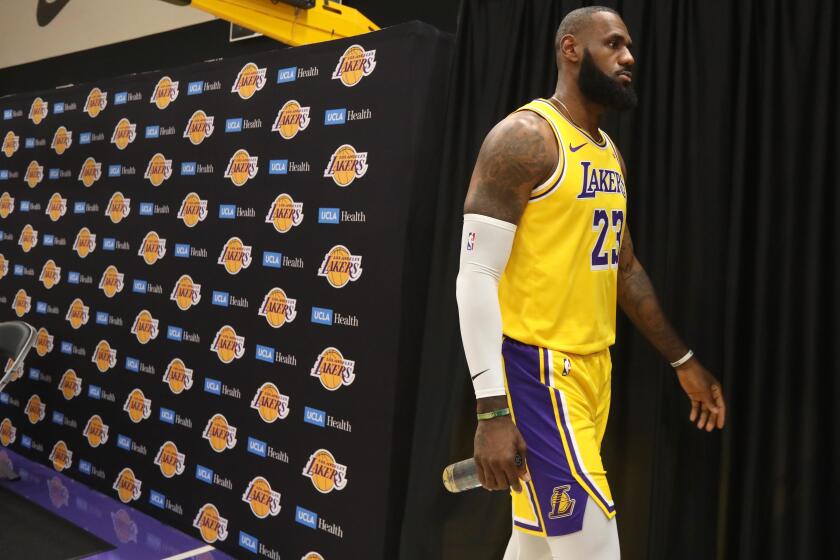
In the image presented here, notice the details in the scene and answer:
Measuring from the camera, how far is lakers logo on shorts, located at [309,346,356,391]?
3.10 m

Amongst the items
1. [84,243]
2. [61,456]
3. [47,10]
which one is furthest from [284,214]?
[47,10]

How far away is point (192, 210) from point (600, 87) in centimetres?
250

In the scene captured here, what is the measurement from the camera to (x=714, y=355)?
2.34 meters

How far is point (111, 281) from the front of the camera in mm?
4328

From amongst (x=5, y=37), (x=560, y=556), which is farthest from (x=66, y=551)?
(x=5, y=37)

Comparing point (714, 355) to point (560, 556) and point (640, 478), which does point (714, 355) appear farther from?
point (560, 556)

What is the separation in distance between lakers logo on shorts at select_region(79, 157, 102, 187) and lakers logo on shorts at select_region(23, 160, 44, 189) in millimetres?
520

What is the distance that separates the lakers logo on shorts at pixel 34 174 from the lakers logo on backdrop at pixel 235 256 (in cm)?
196

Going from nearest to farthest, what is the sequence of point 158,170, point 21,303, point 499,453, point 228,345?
point 499,453 < point 228,345 < point 158,170 < point 21,303

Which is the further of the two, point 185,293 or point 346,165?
point 185,293

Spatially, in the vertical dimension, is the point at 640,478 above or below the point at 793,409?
below

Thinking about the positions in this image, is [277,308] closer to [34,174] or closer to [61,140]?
[61,140]

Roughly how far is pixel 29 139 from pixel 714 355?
4487 mm

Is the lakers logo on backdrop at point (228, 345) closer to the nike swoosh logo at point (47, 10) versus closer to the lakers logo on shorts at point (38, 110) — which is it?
the lakers logo on shorts at point (38, 110)
